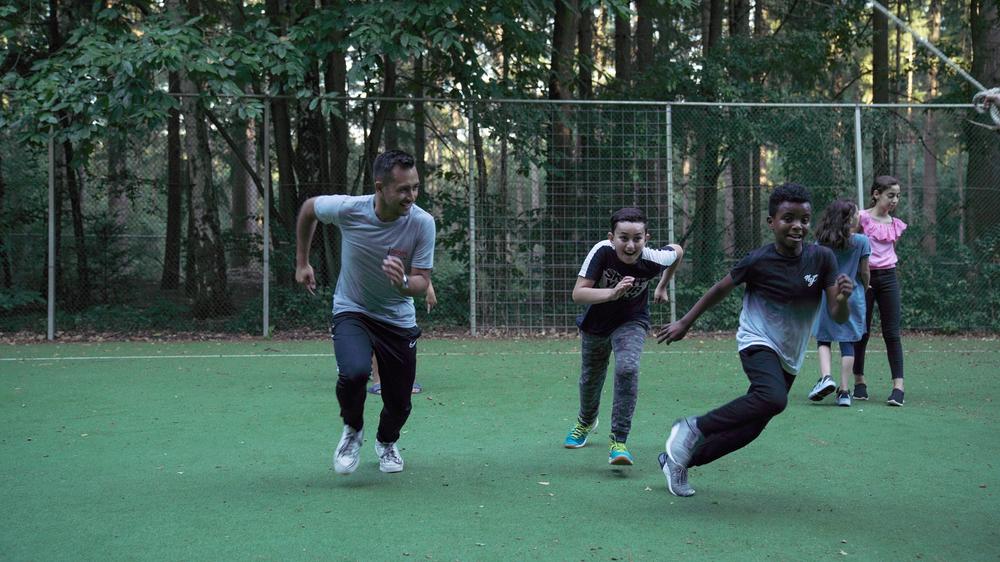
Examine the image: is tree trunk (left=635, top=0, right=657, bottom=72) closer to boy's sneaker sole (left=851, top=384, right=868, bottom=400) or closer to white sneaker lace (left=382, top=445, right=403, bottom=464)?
boy's sneaker sole (left=851, top=384, right=868, bottom=400)

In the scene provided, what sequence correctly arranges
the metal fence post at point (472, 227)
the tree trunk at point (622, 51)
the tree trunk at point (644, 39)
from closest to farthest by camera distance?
Result: the metal fence post at point (472, 227)
the tree trunk at point (622, 51)
the tree trunk at point (644, 39)

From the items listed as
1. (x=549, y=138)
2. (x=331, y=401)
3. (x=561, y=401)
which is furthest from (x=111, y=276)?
(x=561, y=401)

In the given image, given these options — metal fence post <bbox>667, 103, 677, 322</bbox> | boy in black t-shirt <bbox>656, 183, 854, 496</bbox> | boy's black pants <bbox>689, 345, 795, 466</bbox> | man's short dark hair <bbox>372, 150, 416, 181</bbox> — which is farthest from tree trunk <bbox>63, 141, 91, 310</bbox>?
boy's black pants <bbox>689, 345, 795, 466</bbox>

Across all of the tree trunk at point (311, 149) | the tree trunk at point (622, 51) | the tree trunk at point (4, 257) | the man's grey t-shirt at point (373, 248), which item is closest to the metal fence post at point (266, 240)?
the tree trunk at point (311, 149)

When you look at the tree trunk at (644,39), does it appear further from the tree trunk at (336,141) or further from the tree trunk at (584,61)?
the tree trunk at (336,141)

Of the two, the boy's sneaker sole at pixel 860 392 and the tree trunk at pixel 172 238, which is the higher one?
the tree trunk at pixel 172 238

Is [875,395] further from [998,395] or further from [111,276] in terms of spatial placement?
[111,276]

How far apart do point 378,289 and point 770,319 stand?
219cm

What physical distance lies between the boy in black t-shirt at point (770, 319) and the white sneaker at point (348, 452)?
5.62 feet

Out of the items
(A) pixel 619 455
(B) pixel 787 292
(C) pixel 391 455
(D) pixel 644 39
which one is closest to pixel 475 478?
(C) pixel 391 455

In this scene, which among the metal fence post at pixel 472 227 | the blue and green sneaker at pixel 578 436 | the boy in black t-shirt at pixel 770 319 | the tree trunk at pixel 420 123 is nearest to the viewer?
the boy in black t-shirt at pixel 770 319

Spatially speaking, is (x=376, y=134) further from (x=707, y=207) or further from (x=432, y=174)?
(x=707, y=207)

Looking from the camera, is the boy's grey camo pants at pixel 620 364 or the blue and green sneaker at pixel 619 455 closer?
the blue and green sneaker at pixel 619 455

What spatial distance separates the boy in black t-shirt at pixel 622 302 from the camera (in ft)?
20.4
